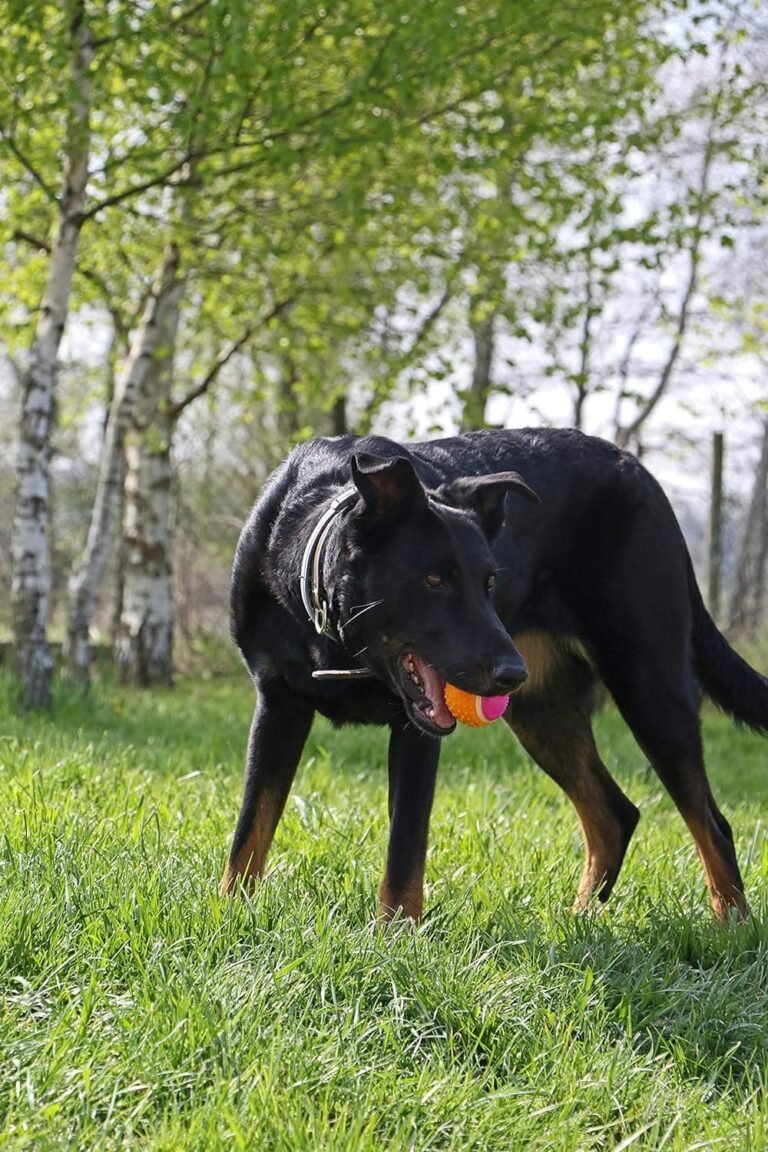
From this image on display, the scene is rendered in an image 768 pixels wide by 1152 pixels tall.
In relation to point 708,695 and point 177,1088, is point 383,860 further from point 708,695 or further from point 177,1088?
point 177,1088

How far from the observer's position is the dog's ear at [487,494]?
3.70 m

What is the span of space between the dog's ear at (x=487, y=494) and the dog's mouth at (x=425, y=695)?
550mm

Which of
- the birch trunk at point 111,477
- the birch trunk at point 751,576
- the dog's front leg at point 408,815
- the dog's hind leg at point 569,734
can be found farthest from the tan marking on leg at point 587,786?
the birch trunk at point 751,576

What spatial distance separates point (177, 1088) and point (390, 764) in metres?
1.70

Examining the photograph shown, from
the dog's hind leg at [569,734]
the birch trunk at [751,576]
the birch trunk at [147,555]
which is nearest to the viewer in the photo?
the dog's hind leg at [569,734]

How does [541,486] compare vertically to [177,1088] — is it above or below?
above

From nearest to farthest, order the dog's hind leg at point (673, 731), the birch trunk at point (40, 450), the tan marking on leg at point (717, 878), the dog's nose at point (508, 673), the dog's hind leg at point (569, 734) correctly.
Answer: the dog's nose at point (508, 673) → the tan marking on leg at point (717, 878) → the dog's hind leg at point (673, 731) → the dog's hind leg at point (569, 734) → the birch trunk at point (40, 450)

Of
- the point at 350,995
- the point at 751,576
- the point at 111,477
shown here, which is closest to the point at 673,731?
the point at 350,995

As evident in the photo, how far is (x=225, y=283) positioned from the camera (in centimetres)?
1233

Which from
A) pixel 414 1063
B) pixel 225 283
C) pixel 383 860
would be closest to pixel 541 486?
pixel 383 860

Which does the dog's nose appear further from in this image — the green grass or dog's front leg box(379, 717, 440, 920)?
the green grass

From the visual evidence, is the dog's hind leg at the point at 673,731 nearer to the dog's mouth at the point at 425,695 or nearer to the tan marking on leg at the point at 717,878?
the tan marking on leg at the point at 717,878

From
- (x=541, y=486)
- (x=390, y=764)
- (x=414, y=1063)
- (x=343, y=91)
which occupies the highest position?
(x=343, y=91)

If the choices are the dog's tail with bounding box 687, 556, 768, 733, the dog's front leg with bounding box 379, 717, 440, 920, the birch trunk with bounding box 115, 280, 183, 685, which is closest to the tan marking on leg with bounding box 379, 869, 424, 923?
the dog's front leg with bounding box 379, 717, 440, 920
